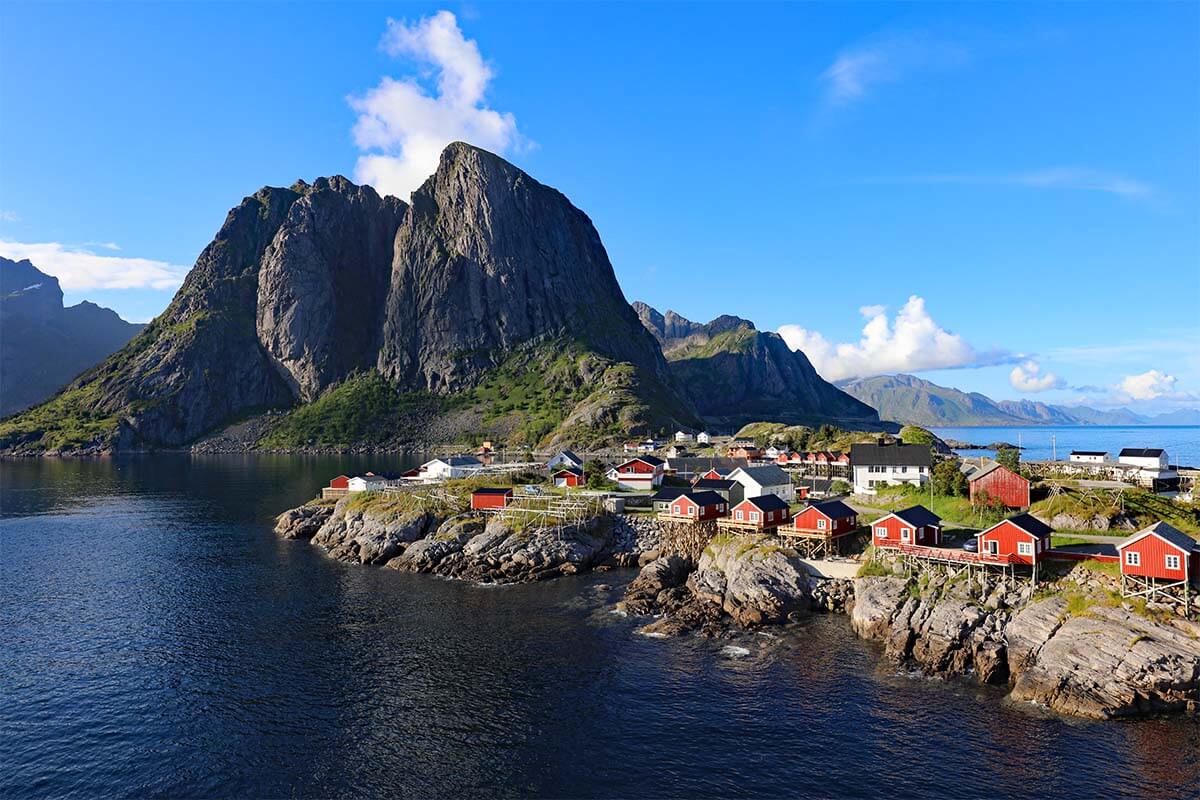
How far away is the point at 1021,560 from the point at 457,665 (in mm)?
41016

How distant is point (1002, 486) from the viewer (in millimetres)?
65312

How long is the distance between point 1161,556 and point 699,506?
1529 inches

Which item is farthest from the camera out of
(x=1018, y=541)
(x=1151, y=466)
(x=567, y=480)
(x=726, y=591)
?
(x=567, y=480)

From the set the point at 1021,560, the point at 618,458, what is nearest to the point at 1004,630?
the point at 1021,560

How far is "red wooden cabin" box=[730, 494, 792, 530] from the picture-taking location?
6769 cm

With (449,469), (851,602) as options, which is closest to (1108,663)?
(851,602)

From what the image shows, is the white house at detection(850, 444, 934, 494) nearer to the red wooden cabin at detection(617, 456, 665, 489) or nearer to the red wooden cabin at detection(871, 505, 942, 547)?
the red wooden cabin at detection(871, 505, 942, 547)

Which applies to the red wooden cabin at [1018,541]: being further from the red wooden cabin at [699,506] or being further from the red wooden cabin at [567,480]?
the red wooden cabin at [567,480]

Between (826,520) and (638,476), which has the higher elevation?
(638,476)

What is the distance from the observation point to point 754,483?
84.2 metres

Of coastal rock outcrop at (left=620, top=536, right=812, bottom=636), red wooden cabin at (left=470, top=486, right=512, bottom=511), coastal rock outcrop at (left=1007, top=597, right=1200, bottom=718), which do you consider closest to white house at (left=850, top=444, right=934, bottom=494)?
coastal rock outcrop at (left=620, top=536, right=812, bottom=636)

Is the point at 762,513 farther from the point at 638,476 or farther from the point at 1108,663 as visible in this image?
the point at 638,476


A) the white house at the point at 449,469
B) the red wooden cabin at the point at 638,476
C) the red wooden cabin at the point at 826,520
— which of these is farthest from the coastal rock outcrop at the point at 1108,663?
the white house at the point at 449,469

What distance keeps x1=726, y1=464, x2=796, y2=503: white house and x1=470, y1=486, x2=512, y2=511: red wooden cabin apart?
98.0 feet
